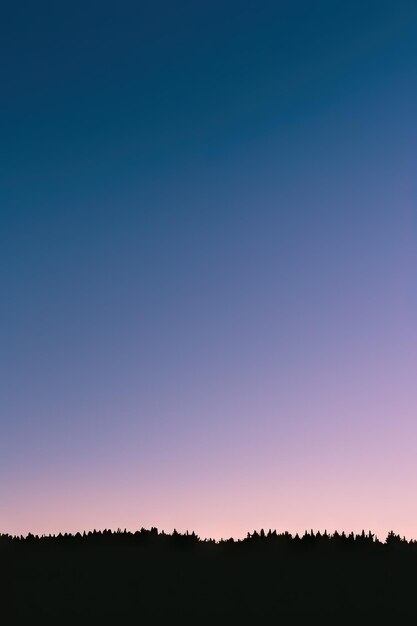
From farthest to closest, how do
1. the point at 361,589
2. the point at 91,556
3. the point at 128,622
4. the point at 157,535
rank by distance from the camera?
the point at 157,535, the point at 91,556, the point at 361,589, the point at 128,622

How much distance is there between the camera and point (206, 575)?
23000 mm

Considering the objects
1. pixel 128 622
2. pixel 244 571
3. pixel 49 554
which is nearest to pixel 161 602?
pixel 128 622

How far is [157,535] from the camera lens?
2675cm

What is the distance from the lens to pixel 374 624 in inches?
818

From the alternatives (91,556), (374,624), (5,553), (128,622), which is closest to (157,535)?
(91,556)

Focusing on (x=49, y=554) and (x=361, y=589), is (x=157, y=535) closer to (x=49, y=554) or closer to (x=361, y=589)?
(x=49, y=554)

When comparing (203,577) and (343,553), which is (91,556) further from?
(343,553)

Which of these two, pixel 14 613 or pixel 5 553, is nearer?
pixel 14 613

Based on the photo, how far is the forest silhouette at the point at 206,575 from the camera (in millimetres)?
21266

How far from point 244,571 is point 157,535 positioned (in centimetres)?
414

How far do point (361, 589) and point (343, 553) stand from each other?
283 cm

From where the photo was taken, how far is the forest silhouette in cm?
2127

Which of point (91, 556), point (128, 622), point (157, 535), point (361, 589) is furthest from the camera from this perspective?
point (157, 535)

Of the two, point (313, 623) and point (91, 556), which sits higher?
point (91, 556)
